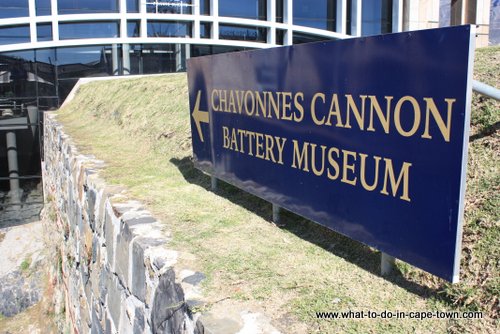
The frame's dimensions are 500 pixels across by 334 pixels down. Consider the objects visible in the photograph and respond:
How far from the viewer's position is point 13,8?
21953mm

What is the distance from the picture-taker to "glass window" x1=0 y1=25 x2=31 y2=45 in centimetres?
2189

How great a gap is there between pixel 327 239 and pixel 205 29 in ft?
76.2

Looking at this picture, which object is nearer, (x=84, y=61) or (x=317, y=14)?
(x=84, y=61)

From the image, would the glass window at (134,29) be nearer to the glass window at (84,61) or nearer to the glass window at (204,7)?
the glass window at (84,61)

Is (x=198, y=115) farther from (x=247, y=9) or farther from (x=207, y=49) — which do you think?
(x=247, y=9)

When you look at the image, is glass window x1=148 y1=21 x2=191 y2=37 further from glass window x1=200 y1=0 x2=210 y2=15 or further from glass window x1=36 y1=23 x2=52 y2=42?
glass window x1=36 y1=23 x2=52 y2=42

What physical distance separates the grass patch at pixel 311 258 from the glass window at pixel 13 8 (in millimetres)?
19681

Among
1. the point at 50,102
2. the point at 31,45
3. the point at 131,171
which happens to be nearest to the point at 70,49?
the point at 31,45

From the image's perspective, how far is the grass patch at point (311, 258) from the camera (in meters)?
2.54

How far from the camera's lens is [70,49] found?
22.8m

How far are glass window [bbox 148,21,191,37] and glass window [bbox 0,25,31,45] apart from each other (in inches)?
207

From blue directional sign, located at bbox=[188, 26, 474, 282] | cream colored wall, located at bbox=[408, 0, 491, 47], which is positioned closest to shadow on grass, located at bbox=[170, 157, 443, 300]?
Result: blue directional sign, located at bbox=[188, 26, 474, 282]

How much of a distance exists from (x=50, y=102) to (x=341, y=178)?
20.0m

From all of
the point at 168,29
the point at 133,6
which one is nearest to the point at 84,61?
the point at 133,6
